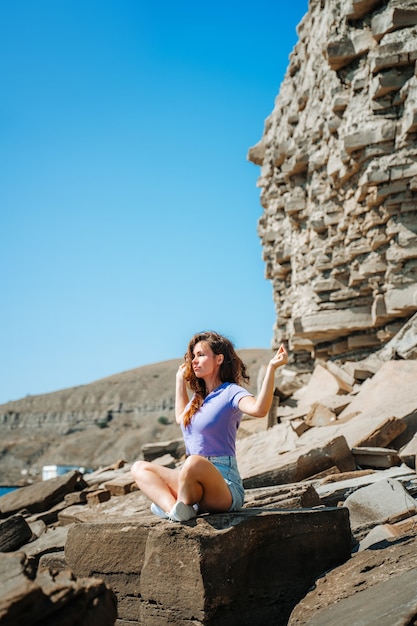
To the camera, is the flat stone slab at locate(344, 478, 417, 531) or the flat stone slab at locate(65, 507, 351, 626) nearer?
the flat stone slab at locate(65, 507, 351, 626)

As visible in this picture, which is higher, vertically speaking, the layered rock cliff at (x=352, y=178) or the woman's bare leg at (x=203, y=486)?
the layered rock cliff at (x=352, y=178)

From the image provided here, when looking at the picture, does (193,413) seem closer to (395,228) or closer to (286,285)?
(395,228)

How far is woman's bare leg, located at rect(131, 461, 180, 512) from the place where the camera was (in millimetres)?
4020

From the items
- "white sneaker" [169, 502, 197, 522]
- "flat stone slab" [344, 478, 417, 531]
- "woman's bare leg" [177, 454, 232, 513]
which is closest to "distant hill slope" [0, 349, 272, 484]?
"flat stone slab" [344, 478, 417, 531]

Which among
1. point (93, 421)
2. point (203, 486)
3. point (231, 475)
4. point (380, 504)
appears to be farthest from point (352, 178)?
point (93, 421)

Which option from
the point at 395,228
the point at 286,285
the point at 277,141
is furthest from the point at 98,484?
the point at 277,141

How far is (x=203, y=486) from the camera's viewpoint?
12.4 feet

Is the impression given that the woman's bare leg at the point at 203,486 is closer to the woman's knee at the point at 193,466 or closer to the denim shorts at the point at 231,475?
the woman's knee at the point at 193,466

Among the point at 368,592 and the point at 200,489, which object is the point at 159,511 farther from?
the point at 368,592

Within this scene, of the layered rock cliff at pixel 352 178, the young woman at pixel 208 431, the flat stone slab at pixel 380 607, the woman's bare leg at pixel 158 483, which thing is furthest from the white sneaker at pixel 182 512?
the layered rock cliff at pixel 352 178

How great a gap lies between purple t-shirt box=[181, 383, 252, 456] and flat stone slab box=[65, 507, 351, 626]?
46 centimetres

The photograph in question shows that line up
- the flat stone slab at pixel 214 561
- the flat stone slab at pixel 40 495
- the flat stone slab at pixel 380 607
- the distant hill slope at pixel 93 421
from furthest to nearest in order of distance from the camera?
the distant hill slope at pixel 93 421 → the flat stone slab at pixel 40 495 → the flat stone slab at pixel 214 561 → the flat stone slab at pixel 380 607

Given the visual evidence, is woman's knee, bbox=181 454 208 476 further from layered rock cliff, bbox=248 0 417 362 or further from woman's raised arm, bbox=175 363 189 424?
layered rock cliff, bbox=248 0 417 362

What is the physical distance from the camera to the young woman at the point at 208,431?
3.76m
